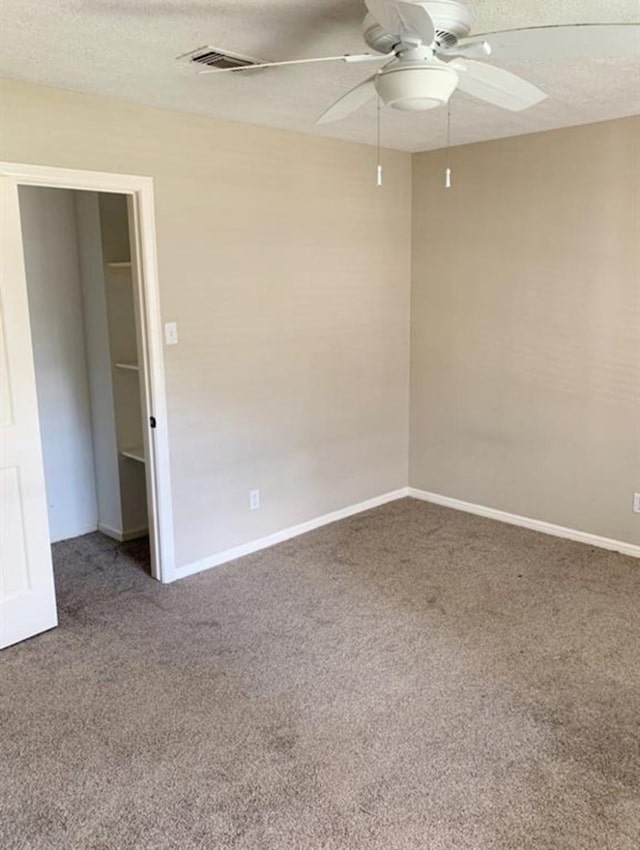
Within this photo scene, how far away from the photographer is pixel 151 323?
11.0 feet

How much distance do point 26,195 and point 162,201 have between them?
112 cm

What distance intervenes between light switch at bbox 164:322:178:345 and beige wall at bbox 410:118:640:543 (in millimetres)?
1956

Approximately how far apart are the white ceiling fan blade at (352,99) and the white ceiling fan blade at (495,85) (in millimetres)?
269

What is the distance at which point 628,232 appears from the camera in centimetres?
366

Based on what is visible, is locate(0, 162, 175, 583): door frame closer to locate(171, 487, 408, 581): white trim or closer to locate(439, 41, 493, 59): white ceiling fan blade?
locate(171, 487, 408, 581): white trim

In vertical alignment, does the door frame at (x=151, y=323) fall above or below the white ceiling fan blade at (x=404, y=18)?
below

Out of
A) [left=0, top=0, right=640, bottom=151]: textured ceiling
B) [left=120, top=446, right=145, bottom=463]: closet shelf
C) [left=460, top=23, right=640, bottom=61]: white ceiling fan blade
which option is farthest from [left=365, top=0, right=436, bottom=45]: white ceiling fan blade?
[left=120, top=446, right=145, bottom=463]: closet shelf

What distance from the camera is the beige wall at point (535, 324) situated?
3746mm

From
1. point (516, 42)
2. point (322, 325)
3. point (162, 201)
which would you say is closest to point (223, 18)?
point (516, 42)

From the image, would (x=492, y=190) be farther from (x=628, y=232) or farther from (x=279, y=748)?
(x=279, y=748)

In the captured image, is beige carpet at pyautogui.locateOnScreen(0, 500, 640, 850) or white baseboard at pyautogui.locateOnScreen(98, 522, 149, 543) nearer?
beige carpet at pyautogui.locateOnScreen(0, 500, 640, 850)

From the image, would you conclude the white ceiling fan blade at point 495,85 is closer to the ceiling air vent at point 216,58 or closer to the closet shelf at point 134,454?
the ceiling air vent at point 216,58

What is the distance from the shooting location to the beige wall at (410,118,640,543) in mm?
3746

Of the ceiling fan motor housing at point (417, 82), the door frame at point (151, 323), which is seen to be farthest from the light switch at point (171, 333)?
the ceiling fan motor housing at point (417, 82)
